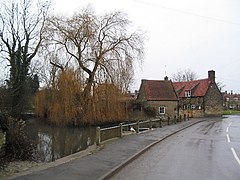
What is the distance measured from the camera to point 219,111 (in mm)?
70062

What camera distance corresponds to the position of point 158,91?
54938mm

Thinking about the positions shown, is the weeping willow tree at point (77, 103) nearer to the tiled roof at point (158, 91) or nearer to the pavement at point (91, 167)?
the tiled roof at point (158, 91)

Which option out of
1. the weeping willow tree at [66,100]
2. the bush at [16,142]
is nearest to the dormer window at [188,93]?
the weeping willow tree at [66,100]

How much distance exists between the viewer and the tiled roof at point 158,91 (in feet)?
176

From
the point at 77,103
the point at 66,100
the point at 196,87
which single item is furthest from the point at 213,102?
the point at 66,100

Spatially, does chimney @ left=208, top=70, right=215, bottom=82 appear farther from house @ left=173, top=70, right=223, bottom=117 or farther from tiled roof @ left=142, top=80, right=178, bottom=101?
tiled roof @ left=142, top=80, right=178, bottom=101

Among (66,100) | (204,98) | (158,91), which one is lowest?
(66,100)

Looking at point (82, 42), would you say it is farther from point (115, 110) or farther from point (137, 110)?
point (137, 110)

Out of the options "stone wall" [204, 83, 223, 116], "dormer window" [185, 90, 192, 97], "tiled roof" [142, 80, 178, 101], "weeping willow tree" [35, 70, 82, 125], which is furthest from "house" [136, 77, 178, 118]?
"weeping willow tree" [35, 70, 82, 125]

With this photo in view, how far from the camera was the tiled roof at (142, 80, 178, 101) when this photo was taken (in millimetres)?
53581

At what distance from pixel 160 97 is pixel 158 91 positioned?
1517 millimetres

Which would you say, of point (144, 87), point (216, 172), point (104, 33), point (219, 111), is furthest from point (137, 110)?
point (216, 172)

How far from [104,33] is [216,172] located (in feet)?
88.4

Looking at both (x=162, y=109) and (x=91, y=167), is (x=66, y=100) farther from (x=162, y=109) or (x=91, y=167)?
(x=91, y=167)
